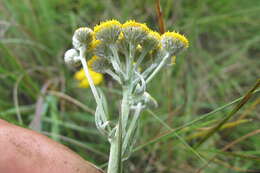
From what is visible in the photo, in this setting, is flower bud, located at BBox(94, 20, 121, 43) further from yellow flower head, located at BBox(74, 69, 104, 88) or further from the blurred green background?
yellow flower head, located at BBox(74, 69, 104, 88)

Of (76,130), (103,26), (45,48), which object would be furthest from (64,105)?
(103,26)

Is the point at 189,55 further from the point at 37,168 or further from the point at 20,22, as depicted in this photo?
the point at 37,168

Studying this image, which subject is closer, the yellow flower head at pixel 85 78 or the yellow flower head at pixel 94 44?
the yellow flower head at pixel 94 44

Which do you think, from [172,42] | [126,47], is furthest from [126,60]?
[172,42]

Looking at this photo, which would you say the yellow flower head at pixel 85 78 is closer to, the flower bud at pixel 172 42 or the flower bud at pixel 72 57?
the flower bud at pixel 72 57

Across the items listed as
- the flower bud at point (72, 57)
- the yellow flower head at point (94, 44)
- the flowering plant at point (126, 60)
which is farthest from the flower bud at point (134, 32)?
the flower bud at point (72, 57)

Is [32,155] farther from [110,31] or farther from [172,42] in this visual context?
[172,42]
